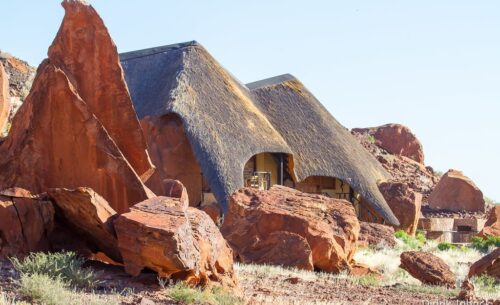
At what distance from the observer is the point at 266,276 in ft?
38.3

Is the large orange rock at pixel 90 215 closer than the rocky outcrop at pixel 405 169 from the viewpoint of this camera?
Yes

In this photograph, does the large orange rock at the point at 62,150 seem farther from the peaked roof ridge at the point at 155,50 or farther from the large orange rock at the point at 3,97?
the peaked roof ridge at the point at 155,50

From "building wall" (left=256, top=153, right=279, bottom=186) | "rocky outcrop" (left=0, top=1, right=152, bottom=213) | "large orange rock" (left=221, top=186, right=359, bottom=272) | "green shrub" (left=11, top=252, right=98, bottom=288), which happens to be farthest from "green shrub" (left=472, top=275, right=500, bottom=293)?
"building wall" (left=256, top=153, right=279, bottom=186)

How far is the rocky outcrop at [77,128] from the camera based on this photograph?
9.77 metres

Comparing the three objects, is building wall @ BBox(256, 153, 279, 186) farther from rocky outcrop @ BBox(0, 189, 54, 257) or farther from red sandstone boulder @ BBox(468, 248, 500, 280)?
rocky outcrop @ BBox(0, 189, 54, 257)

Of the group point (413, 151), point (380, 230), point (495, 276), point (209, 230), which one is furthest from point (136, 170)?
point (413, 151)

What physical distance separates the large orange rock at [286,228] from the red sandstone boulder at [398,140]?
38.3 m

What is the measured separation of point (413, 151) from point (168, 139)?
31.9 metres

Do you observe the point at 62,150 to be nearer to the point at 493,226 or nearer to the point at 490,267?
the point at 490,267

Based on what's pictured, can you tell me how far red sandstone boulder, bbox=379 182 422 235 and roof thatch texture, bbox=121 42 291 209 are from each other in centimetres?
482

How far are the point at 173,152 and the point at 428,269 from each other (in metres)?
12.8

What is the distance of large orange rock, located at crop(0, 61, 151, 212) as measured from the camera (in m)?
9.75

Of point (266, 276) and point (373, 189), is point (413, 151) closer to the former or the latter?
point (373, 189)

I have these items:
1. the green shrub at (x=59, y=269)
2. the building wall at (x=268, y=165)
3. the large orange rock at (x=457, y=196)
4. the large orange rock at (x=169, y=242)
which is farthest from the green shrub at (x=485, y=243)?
the green shrub at (x=59, y=269)
